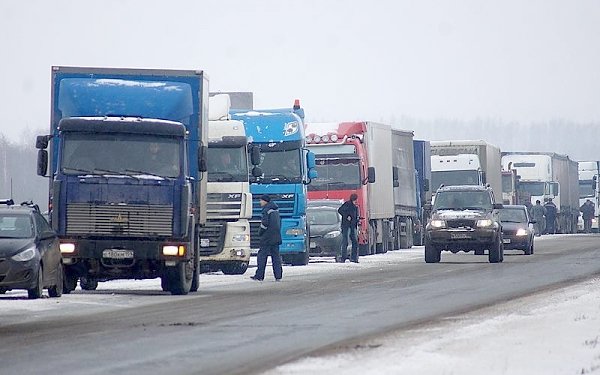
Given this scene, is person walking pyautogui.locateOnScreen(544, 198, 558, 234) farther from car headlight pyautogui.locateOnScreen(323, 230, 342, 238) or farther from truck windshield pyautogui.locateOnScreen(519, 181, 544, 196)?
car headlight pyautogui.locateOnScreen(323, 230, 342, 238)

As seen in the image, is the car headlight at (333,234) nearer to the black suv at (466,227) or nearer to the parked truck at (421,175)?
the black suv at (466,227)

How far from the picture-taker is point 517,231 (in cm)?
5016

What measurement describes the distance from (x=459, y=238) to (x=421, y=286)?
14.3 metres

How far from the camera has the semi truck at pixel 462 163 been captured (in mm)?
63375

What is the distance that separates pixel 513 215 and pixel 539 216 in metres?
27.8

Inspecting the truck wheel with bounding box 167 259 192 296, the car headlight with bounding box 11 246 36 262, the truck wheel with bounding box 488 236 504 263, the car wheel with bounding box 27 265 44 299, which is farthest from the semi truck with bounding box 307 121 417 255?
the car headlight with bounding box 11 246 36 262

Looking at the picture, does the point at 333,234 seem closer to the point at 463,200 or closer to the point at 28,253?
the point at 463,200

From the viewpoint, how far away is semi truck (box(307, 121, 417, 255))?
49500 millimetres

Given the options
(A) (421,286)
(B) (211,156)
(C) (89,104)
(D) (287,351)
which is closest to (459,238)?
(B) (211,156)

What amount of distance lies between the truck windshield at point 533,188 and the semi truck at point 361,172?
2940cm

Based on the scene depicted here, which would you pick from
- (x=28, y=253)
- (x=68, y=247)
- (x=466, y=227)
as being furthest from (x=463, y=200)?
(x=28, y=253)

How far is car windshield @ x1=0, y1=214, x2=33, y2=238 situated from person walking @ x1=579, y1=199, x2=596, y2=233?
229 ft

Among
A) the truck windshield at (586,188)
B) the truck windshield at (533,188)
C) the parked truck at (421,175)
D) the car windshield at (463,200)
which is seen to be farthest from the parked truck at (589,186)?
the car windshield at (463,200)

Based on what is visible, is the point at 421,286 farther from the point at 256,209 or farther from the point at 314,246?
the point at 314,246
